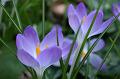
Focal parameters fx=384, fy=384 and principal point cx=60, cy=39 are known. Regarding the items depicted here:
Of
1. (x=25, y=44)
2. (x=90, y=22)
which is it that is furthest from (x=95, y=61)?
(x=25, y=44)

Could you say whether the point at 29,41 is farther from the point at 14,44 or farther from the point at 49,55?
the point at 14,44

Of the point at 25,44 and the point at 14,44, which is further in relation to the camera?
the point at 14,44

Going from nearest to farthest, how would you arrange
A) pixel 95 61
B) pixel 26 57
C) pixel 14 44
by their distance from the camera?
pixel 26 57 < pixel 95 61 < pixel 14 44

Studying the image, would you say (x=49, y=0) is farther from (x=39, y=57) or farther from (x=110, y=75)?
(x=39, y=57)

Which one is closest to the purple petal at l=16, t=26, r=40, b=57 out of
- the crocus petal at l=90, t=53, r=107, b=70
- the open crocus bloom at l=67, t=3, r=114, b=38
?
the open crocus bloom at l=67, t=3, r=114, b=38

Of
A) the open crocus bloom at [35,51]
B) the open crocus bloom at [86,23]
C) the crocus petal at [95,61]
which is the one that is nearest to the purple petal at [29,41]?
the open crocus bloom at [35,51]

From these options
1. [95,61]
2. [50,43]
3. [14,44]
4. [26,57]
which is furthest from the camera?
[14,44]

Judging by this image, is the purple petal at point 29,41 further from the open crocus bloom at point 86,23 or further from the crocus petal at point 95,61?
the crocus petal at point 95,61
